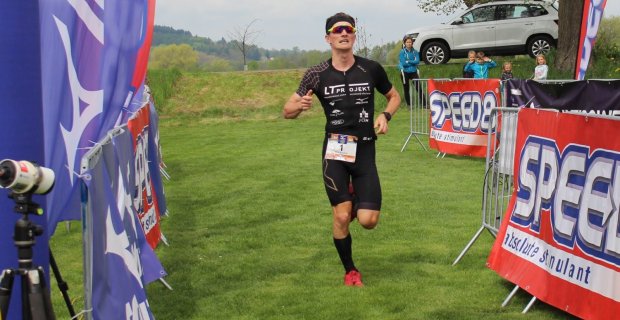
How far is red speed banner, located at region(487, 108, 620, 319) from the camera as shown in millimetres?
5273

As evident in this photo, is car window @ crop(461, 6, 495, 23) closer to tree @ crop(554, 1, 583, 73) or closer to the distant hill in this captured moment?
tree @ crop(554, 1, 583, 73)

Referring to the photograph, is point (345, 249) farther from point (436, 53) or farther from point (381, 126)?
point (436, 53)

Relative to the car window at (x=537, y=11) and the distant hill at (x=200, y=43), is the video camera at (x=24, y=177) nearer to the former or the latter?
the car window at (x=537, y=11)

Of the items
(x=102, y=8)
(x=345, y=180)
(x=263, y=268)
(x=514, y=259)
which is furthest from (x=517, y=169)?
(x=102, y=8)

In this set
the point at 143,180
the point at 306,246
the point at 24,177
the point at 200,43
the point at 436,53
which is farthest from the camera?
the point at 200,43

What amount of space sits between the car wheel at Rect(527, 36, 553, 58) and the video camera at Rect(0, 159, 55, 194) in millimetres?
26319

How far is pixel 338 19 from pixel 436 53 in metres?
22.4

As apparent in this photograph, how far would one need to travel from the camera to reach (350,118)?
684 centimetres

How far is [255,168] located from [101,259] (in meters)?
11.2

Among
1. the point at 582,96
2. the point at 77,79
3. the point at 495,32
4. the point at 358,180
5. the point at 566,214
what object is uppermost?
the point at 495,32

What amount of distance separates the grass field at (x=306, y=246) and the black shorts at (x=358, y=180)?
0.80 meters

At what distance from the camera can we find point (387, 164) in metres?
15.5

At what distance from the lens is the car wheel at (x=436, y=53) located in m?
28.5

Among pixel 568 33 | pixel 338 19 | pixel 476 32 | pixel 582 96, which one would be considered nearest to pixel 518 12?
pixel 476 32
